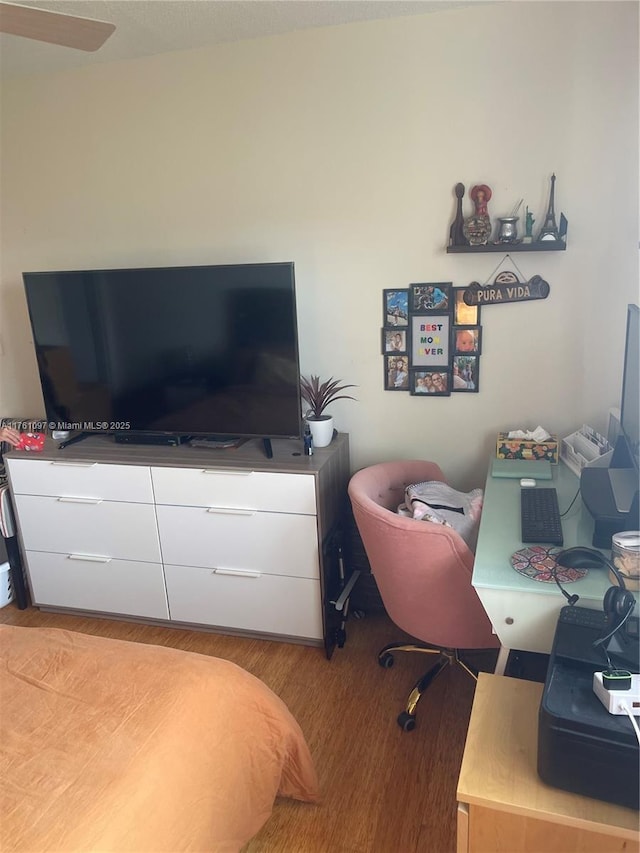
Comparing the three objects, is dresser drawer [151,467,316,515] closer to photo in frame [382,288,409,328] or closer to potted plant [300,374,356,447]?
potted plant [300,374,356,447]

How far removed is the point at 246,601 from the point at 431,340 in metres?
1.37

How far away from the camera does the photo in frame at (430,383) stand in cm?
257

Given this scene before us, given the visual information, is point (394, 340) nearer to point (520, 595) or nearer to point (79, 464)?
point (520, 595)

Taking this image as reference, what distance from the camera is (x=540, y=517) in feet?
6.11

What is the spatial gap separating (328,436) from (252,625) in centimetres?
88

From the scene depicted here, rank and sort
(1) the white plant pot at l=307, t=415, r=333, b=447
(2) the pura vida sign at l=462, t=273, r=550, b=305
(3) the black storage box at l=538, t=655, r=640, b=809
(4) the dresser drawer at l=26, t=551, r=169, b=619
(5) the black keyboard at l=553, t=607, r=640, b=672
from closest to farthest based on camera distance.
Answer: (3) the black storage box at l=538, t=655, r=640, b=809 → (5) the black keyboard at l=553, t=607, r=640, b=672 → (2) the pura vida sign at l=462, t=273, r=550, b=305 → (1) the white plant pot at l=307, t=415, r=333, b=447 → (4) the dresser drawer at l=26, t=551, r=169, b=619

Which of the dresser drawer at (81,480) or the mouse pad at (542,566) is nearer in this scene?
the mouse pad at (542,566)

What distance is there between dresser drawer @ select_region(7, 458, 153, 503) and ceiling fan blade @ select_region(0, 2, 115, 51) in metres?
1.55

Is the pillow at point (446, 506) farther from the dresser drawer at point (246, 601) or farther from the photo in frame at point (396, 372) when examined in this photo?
the dresser drawer at point (246, 601)

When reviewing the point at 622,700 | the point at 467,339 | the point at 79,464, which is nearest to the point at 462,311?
the point at 467,339

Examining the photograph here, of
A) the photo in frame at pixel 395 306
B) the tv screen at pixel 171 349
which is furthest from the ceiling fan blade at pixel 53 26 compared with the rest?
the photo in frame at pixel 395 306

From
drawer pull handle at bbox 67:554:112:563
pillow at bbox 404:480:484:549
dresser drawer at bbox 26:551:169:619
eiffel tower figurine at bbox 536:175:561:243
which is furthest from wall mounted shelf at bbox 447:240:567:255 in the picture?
drawer pull handle at bbox 67:554:112:563

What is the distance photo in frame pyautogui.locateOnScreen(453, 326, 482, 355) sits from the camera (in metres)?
2.48

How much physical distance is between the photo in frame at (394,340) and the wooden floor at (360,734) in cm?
123
